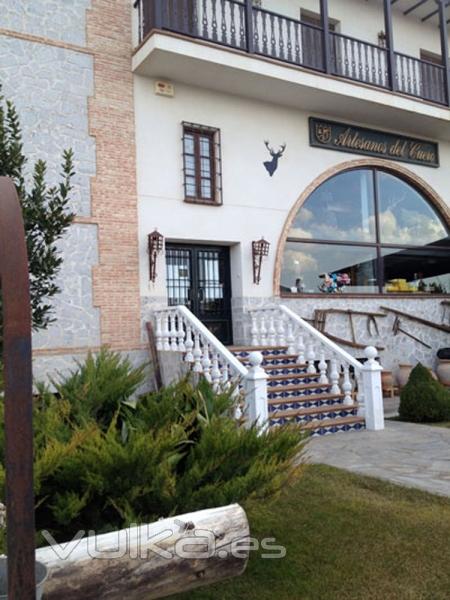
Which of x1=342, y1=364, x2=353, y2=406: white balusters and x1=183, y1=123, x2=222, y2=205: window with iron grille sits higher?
x1=183, y1=123, x2=222, y2=205: window with iron grille

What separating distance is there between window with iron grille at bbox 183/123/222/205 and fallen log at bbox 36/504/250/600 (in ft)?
26.3

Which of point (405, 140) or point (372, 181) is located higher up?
point (405, 140)

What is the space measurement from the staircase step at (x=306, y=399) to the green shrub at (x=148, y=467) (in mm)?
4644

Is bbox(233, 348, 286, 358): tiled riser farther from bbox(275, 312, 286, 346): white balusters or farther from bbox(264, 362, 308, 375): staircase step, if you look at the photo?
bbox(264, 362, 308, 375): staircase step

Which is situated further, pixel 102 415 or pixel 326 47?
pixel 326 47

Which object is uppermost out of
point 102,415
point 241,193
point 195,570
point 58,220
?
point 241,193

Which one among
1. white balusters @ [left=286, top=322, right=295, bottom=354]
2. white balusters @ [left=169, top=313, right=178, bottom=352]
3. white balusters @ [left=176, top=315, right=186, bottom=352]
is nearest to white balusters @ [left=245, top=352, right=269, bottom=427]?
white balusters @ [left=176, top=315, right=186, bottom=352]

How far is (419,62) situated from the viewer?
Answer: 12.8 m

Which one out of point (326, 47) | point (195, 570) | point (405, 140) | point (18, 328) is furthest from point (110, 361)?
point (405, 140)

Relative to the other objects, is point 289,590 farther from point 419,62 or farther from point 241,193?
point 419,62

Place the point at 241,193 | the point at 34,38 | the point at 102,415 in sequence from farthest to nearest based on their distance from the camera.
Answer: the point at 241,193
the point at 34,38
the point at 102,415

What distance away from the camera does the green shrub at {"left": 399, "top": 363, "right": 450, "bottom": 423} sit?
8.53m

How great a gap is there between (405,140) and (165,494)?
40.4ft

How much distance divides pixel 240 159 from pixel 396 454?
660 centimetres
